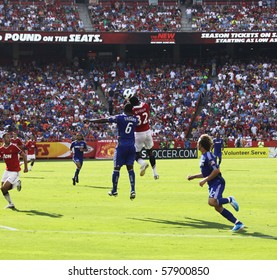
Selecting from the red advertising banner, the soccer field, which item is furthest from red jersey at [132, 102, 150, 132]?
the red advertising banner

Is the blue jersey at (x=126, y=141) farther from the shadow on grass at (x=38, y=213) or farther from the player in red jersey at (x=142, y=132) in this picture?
the shadow on grass at (x=38, y=213)

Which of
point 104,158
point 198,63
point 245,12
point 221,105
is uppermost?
point 245,12

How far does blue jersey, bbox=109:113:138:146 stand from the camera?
18828 mm

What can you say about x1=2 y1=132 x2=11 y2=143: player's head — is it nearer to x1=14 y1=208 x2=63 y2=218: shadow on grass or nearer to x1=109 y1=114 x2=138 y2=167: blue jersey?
x1=14 y1=208 x2=63 y2=218: shadow on grass

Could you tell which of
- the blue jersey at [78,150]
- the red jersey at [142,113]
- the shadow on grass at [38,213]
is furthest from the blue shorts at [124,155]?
the blue jersey at [78,150]

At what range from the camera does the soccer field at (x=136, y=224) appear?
12117 mm

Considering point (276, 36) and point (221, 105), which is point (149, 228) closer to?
point (221, 105)

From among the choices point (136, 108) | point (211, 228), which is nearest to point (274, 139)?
point (136, 108)

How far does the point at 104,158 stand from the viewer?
54750 millimetres

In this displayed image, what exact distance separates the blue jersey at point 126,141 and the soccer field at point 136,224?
132cm

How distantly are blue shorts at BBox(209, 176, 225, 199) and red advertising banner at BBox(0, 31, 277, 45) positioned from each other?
51732 millimetres

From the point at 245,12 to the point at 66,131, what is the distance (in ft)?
75.6

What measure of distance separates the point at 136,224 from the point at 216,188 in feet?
8.17

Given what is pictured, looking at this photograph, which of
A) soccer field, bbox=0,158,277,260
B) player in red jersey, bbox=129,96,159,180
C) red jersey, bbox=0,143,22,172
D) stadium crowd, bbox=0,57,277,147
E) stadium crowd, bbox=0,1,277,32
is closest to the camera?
soccer field, bbox=0,158,277,260
